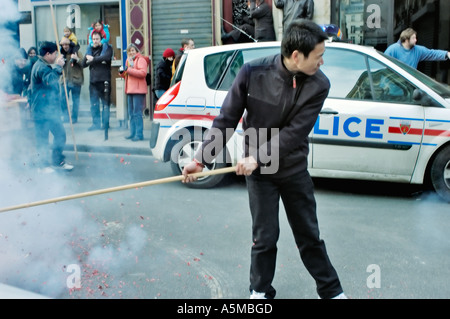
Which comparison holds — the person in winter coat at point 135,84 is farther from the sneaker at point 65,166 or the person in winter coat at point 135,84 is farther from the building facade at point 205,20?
the sneaker at point 65,166

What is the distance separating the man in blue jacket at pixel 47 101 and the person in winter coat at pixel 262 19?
449 cm

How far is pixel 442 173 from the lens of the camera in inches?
229

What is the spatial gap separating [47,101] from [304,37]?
212 inches

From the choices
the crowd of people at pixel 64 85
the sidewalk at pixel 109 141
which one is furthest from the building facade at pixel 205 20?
the sidewalk at pixel 109 141

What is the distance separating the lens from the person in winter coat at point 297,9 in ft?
33.8

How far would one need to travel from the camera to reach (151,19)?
39.1ft

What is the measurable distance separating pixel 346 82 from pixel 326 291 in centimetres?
333

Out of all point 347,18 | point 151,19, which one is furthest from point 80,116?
point 347,18

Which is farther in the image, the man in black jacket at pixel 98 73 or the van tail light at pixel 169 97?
the man in black jacket at pixel 98 73

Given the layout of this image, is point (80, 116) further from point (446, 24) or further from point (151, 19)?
point (446, 24)

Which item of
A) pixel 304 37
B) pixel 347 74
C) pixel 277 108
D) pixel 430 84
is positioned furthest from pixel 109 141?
pixel 304 37

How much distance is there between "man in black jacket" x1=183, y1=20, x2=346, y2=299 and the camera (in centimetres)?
305

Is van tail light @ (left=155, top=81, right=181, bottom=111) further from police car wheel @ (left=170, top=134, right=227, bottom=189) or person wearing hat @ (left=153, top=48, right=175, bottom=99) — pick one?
person wearing hat @ (left=153, top=48, right=175, bottom=99)

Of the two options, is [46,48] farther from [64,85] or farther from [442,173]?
[442,173]
